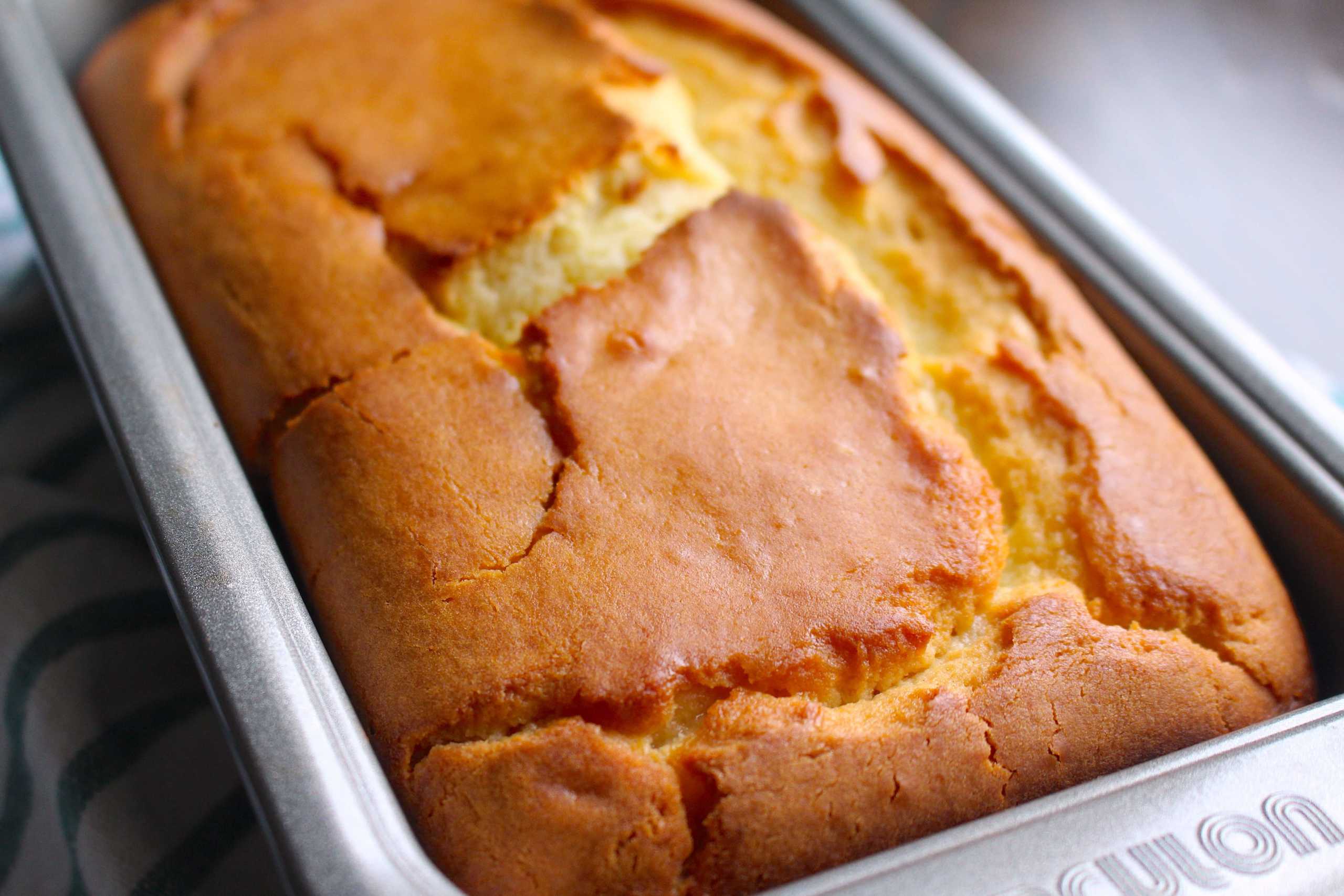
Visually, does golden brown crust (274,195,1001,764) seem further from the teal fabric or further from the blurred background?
the blurred background

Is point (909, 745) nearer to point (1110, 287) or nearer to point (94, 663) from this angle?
point (1110, 287)

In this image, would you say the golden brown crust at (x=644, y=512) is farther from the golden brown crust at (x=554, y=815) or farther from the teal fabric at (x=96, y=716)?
the teal fabric at (x=96, y=716)

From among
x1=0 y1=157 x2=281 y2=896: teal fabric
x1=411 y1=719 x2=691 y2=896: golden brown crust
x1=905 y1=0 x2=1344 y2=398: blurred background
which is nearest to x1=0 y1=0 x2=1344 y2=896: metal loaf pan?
x1=411 y1=719 x2=691 y2=896: golden brown crust

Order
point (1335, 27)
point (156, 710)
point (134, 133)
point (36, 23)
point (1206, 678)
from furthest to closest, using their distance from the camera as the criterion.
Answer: point (1335, 27)
point (36, 23)
point (134, 133)
point (156, 710)
point (1206, 678)

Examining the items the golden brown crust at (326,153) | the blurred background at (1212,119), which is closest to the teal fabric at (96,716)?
the golden brown crust at (326,153)

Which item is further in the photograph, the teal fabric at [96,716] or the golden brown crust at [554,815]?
the teal fabric at [96,716]

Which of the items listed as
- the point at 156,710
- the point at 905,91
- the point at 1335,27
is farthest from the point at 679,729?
the point at 1335,27
